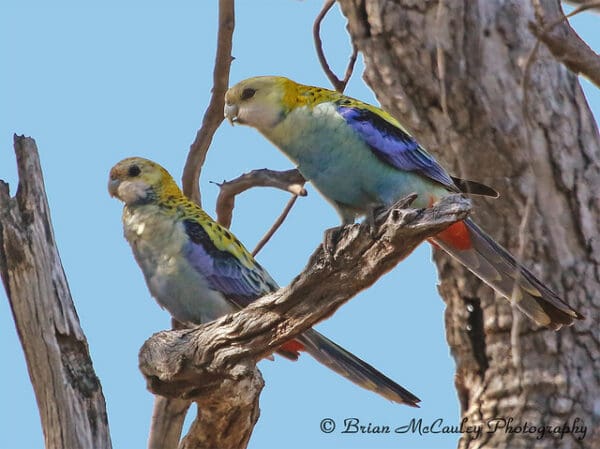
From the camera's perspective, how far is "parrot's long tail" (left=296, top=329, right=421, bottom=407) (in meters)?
5.44

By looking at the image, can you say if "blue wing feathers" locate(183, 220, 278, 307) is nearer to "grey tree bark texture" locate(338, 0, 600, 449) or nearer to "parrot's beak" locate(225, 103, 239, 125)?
"parrot's beak" locate(225, 103, 239, 125)

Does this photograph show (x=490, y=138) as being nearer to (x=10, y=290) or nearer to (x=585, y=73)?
(x=585, y=73)

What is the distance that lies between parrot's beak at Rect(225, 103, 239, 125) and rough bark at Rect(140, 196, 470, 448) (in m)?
1.23

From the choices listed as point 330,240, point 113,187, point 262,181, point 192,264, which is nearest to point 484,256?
point 330,240

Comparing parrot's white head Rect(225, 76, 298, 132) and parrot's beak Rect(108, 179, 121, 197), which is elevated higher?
parrot's beak Rect(108, 179, 121, 197)

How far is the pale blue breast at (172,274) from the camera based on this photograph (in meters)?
6.34

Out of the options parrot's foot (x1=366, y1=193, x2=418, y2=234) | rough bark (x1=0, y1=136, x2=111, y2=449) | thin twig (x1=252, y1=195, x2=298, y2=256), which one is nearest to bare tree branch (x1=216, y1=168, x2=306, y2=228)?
thin twig (x1=252, y1=195, x2=298, y2=256)

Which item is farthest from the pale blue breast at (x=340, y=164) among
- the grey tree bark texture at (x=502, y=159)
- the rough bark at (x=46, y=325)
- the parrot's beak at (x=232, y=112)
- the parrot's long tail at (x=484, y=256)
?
the grey tree bark texture at (x=502, y=159)

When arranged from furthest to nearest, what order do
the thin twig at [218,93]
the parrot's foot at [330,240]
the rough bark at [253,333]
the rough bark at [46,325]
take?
the thin twig at [218,93]
the rough bark at [46,325]
the parrot's foot at [330,240]
the rough bark at [253,333]

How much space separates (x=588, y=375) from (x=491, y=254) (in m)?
1.67

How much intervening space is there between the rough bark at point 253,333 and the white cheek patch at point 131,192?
173cm

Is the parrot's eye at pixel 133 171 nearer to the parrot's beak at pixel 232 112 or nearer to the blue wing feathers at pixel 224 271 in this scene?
the blue wing feathers at pixel 224 271

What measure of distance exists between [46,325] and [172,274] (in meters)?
1.47

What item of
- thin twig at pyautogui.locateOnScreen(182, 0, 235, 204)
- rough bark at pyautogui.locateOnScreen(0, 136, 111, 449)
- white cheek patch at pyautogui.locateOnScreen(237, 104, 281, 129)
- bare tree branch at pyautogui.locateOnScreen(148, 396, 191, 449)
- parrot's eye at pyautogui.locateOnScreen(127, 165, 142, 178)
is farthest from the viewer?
parrot's eye at pyautogui.locateOnScreen(127, 165, 142, 178)
